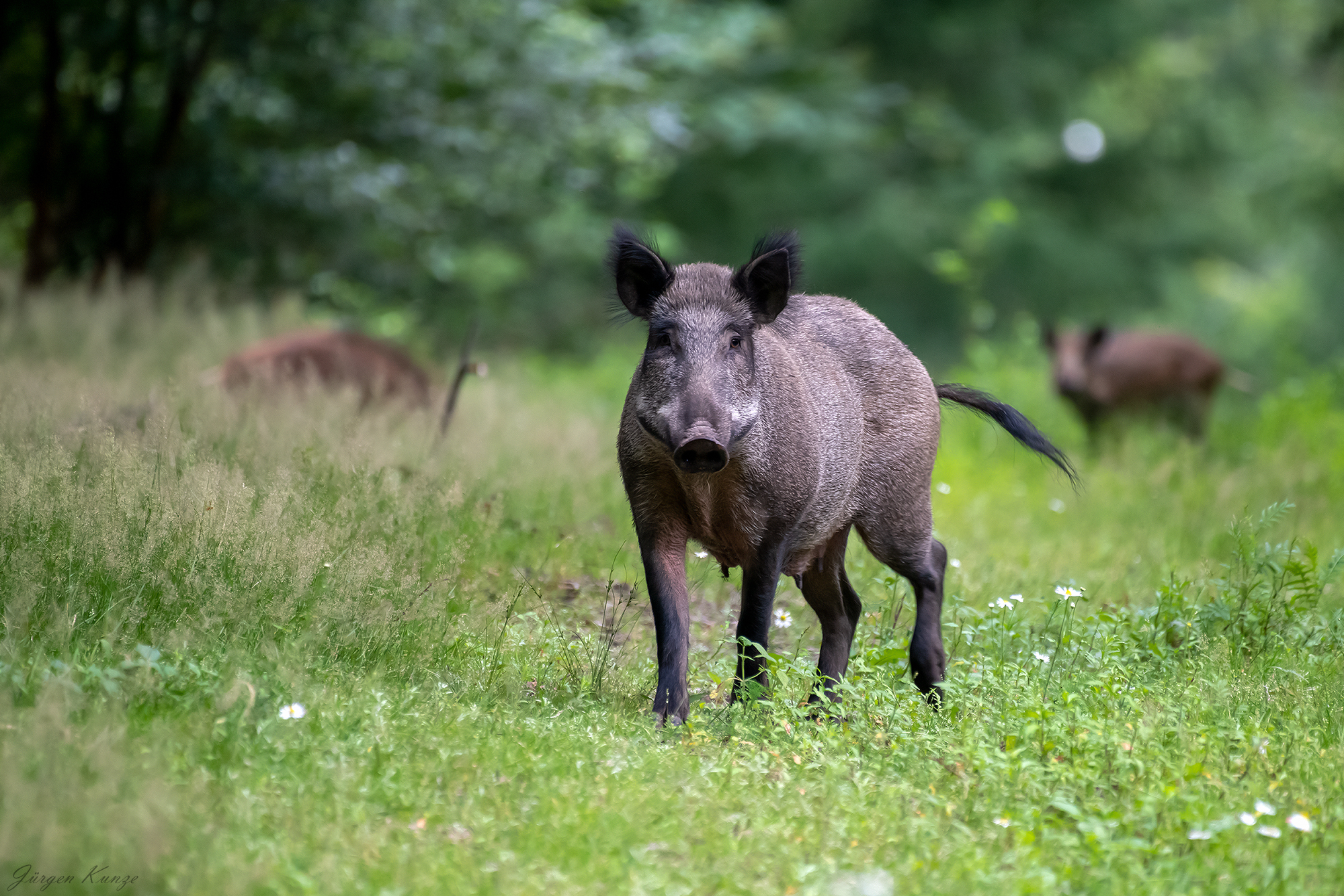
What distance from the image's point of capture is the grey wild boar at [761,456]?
13.7 feet

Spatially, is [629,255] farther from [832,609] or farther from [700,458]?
[832,609]

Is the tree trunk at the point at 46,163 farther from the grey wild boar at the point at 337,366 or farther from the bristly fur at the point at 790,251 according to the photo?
the bristly fur at the point at 790,251

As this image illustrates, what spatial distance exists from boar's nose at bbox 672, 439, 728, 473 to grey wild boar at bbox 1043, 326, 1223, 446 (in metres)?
8.03

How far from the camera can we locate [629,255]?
4465 millimetres

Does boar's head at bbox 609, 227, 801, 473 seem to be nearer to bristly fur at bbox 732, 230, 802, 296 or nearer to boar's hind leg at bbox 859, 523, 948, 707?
bristly fur at bbox 732, 230, 802, 296

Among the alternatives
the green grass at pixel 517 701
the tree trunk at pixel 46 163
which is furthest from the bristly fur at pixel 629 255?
the tree trunk at pixel 46 163

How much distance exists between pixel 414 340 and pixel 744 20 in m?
4.70

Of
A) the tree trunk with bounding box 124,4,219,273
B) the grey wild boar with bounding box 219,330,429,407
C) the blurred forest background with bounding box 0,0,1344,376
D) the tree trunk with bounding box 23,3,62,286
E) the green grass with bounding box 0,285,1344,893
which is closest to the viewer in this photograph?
the green grass with bounding box 0,285,1344,893

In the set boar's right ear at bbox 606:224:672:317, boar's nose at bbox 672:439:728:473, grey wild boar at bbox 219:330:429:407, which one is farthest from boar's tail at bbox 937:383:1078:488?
grey wild boar at bbox 219:330:429:407

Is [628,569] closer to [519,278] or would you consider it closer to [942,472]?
[942,472]

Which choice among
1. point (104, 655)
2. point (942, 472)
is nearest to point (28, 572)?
point (104, 655)

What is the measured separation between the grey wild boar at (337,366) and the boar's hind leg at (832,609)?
3.55 m

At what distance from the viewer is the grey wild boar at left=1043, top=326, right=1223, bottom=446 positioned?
11.4 metres

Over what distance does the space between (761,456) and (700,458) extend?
18.8 inches
